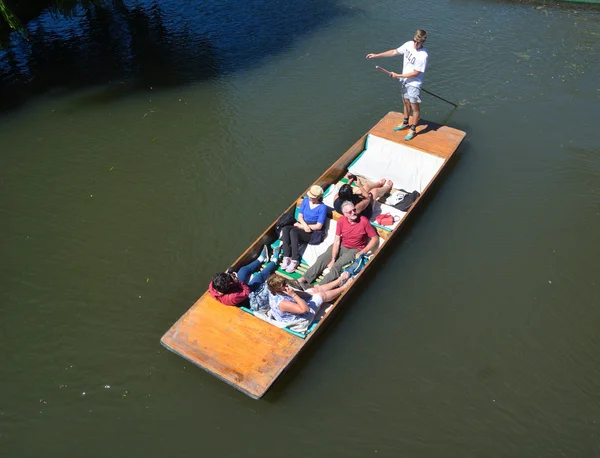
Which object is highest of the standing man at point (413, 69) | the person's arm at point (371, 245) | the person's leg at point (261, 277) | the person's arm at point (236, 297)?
the standing man at point (413, 69)

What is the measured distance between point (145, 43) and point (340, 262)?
35.2 ft

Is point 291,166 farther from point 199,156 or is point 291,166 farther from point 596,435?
point 596,435

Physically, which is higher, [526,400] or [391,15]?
[391,15]

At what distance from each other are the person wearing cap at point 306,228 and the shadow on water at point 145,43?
6.79m

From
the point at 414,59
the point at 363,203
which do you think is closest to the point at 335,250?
the point at 363,203

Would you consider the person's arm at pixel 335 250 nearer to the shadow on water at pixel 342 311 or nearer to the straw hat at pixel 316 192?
the shadow on water at pixel 342 311

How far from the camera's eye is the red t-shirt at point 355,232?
7.95m

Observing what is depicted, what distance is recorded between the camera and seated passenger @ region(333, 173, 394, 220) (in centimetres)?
849

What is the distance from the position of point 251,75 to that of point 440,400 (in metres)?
9.83

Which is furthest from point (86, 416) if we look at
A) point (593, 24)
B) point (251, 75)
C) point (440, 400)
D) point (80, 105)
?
point (593, 24)

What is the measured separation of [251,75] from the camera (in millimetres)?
13555

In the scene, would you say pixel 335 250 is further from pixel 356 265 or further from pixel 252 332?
pixel 252 332

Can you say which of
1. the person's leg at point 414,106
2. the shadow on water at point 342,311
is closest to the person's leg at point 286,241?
the shadow on water at point 342,311

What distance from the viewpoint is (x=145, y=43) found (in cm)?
1507
